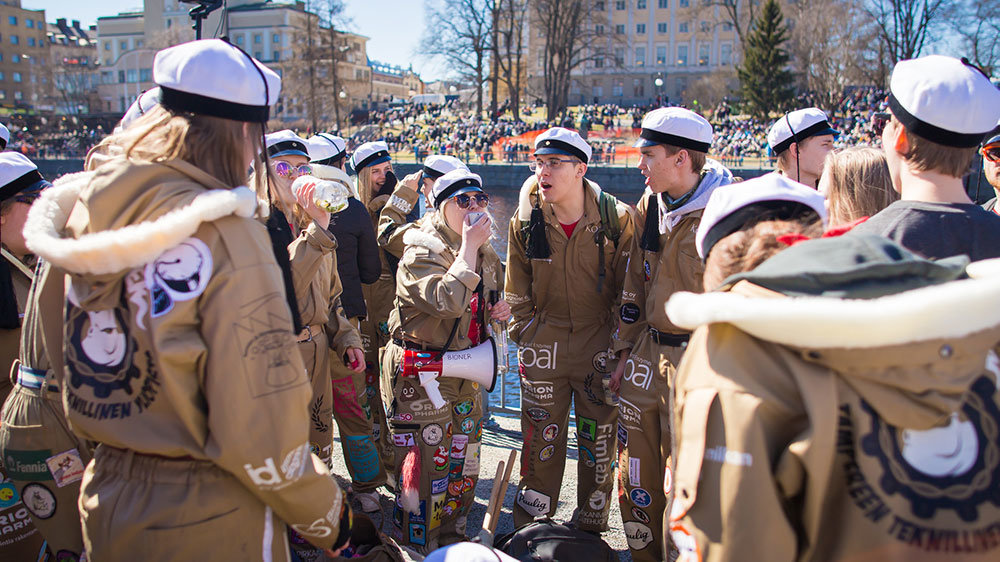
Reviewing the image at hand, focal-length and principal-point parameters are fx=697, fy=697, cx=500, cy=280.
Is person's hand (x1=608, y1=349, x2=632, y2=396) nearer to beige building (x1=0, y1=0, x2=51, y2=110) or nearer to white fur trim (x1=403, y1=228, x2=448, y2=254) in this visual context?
white fur trim (x1=403, y1=228, x2=448, y2=254)

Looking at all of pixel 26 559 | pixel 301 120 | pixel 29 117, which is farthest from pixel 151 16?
pixel 26 559

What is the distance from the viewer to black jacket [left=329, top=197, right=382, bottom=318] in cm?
498

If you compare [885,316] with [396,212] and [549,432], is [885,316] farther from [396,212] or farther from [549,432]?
[396,212]

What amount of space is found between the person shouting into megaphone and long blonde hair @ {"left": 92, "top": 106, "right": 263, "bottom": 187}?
6.09 feet

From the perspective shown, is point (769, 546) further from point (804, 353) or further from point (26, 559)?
point (26, 559)

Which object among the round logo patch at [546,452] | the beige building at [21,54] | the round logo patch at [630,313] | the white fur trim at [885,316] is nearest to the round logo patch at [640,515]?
the round logo patch at [546,452]

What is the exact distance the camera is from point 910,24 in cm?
4153

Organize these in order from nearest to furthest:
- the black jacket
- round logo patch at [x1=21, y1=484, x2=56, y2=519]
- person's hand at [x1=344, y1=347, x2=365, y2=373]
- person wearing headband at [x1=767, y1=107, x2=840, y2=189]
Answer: round logo patch at [x1=21, y1=484, x2=56, y2=519]
person's hand at [x1=344, y1=347, x2=365, y2=373]
person wearing headband at [x1=767, y1=107, x2=840, y2=189]
the black jacket

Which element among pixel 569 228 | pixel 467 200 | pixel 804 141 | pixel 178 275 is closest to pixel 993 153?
pixel 804 141

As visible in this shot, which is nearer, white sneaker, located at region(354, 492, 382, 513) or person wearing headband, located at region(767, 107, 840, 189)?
white sneaker, located at region(354, 492, 382, 513)

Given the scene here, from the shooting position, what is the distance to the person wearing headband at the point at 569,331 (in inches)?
165

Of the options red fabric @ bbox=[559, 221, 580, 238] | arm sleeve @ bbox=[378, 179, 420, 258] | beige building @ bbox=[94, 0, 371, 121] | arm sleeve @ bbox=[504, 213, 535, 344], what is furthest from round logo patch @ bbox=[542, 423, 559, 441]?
beige building @ bbox=[94, 0, 371, 121]

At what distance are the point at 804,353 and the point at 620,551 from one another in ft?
9.58

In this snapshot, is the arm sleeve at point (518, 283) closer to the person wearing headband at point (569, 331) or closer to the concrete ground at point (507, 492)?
the person wearing headband at point (569, 331)
